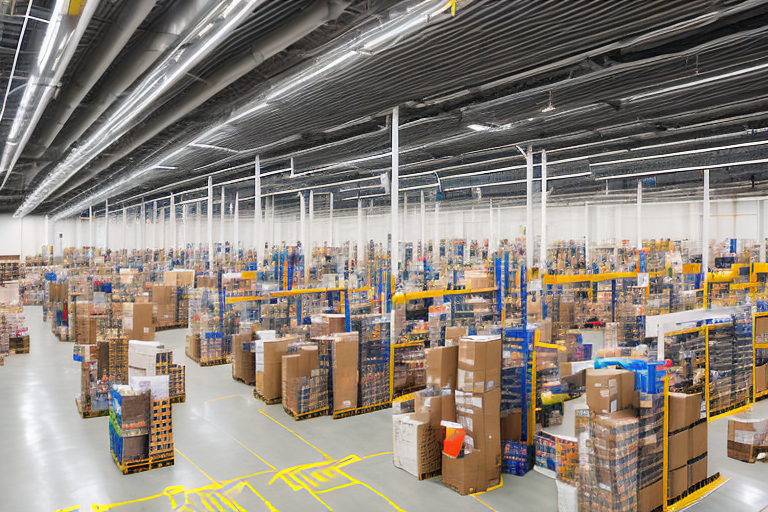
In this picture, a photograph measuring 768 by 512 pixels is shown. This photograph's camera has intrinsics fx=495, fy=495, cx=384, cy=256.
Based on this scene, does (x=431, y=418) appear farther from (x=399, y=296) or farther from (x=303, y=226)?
(x=303, y=226)

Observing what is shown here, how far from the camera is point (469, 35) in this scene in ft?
14.9

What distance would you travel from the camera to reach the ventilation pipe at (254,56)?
4.11 m

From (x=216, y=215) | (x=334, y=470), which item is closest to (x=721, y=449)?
(x=334, y=470)

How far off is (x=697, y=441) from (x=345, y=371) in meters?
3.80

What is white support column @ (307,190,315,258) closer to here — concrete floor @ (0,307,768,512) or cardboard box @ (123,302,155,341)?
cardboard box @ (123,302,155,341)

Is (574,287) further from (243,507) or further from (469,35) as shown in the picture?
(243,507)

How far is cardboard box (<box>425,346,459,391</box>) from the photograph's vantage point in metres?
4.56

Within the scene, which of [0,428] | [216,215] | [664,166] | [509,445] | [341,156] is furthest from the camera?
[216,215]

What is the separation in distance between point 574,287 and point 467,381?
731cm

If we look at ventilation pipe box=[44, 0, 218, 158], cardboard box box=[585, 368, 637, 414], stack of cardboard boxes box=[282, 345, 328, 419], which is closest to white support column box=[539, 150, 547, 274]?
stack of cardboard boxes box=[282, 345, 328, 419]

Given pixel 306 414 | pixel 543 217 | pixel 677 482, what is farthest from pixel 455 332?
pixel 543 217

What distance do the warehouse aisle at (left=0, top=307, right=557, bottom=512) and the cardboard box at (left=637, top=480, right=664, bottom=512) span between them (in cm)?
71

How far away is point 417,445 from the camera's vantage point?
449 cm

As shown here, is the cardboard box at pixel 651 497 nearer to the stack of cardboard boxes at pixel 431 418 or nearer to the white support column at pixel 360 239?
the stack of cardboard boxes at pixel 431 418
